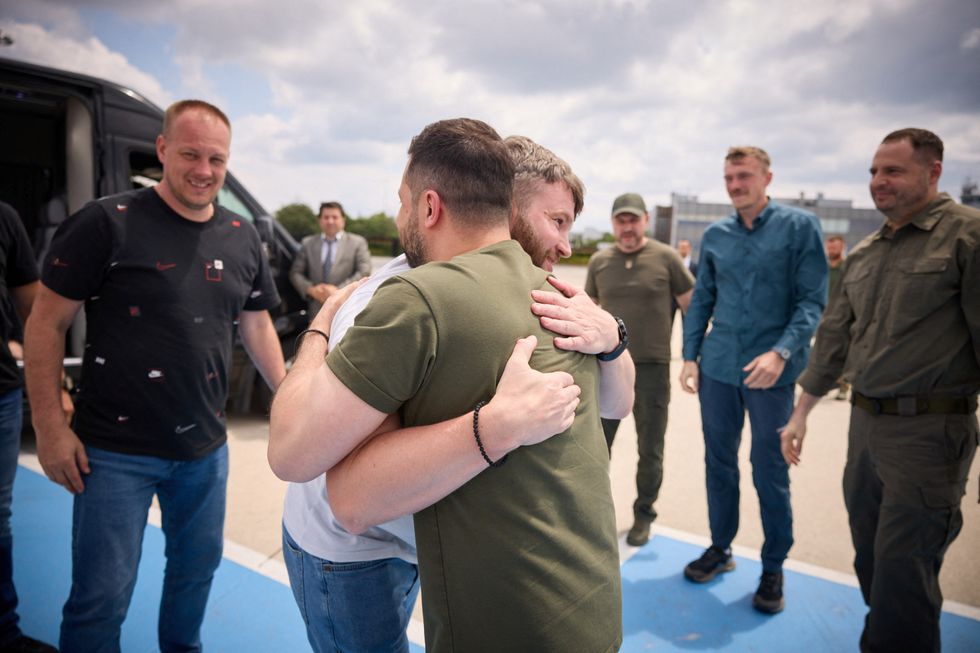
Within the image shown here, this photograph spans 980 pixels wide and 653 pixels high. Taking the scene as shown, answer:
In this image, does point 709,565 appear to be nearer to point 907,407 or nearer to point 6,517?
point 907,407

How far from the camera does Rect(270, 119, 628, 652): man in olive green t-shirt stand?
3.13 ft

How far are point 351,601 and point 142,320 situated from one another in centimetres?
136

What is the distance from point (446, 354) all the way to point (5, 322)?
8.51ft

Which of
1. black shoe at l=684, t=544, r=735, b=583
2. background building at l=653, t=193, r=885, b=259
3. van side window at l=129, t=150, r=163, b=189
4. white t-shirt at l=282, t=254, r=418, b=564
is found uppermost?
background building at l=653, t=193, r=885, b=259

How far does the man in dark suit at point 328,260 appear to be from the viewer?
5855 millimetres

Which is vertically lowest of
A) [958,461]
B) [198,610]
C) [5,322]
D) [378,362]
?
[198,610]

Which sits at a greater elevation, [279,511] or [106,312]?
[106,312]

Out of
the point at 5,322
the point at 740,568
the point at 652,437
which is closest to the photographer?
the point at 5,322

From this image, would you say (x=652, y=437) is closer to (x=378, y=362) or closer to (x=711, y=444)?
(x=711, y=444)

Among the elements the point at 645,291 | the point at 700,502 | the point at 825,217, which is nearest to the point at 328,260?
the point at 645,291

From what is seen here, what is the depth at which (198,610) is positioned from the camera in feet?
7.35

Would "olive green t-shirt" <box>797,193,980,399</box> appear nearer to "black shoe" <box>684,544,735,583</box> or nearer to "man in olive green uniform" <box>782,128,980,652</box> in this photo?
"man in olive green uniform" <box>782,128,980,652</box>

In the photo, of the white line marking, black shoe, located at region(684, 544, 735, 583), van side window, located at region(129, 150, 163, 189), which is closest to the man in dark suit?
van side window, located at region(129, 150, 163, 189)

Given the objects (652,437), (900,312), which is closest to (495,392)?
(900,312)
